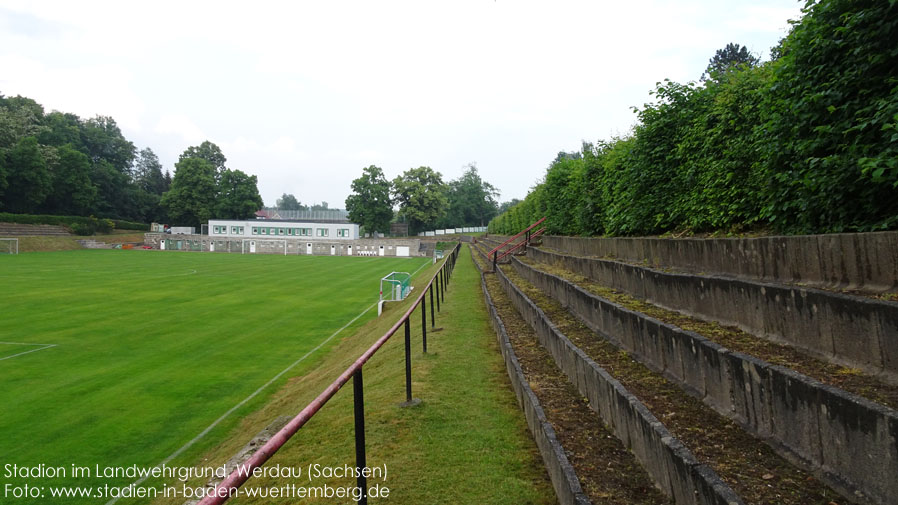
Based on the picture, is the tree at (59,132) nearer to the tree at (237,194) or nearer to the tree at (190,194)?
the tree at (190,194)

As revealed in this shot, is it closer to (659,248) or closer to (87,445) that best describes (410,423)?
(659,248)

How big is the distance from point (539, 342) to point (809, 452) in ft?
15.3

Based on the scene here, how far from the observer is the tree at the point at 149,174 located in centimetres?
10750

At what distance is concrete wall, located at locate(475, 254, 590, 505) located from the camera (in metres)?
2.77

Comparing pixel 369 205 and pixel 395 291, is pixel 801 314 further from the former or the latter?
pixel 369 205

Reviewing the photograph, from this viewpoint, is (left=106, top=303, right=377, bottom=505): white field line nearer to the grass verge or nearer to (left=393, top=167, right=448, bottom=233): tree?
the grass verge

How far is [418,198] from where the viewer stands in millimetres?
89688

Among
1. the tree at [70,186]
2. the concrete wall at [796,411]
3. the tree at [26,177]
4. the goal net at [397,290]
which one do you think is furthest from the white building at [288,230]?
the concrete wall at [796,411]

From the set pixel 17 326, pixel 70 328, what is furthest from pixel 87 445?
pixel 17 326

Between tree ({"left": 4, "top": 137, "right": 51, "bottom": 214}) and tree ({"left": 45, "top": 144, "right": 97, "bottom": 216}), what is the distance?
3.21 meters

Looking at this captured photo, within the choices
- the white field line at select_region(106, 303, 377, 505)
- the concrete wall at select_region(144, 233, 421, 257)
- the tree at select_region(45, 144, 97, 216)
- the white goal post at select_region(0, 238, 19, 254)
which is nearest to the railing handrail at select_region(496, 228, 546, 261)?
the white field line at select_region(106, 303, 377, 505)

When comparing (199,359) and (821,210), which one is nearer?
(821,210)

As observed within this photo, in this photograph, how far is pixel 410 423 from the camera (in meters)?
5.05

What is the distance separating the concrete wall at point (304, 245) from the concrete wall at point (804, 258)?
2518 inches
